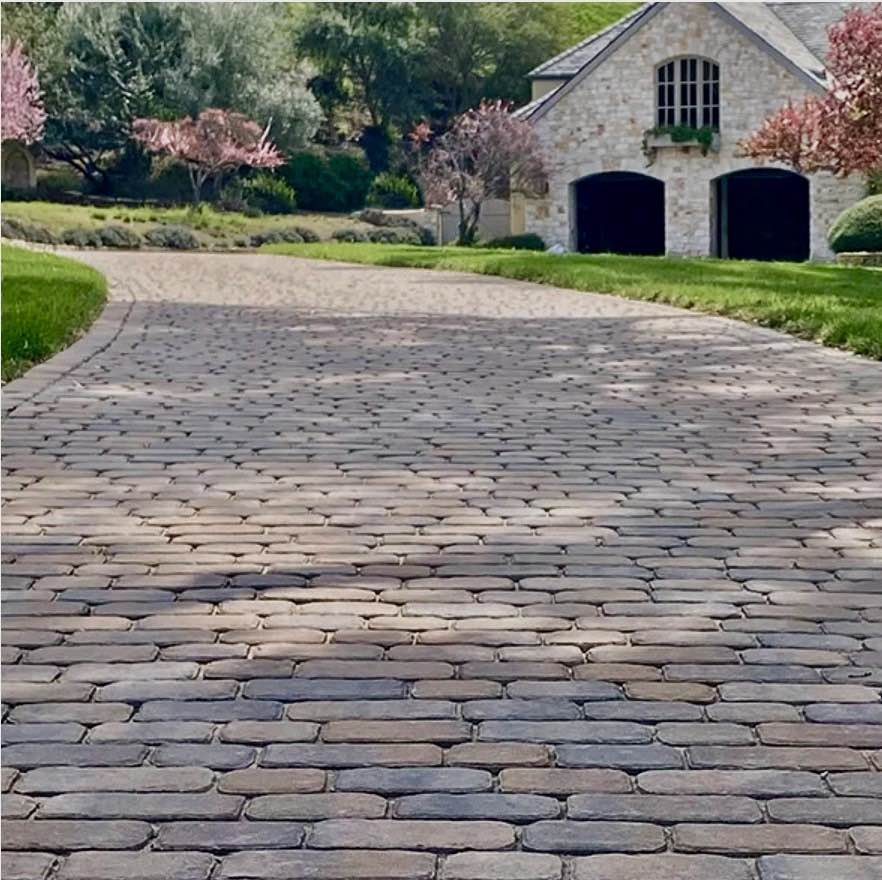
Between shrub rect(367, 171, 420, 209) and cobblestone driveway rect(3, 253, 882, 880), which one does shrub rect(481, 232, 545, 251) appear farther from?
cobblestone driveway rect(3, 253, 882, 880)

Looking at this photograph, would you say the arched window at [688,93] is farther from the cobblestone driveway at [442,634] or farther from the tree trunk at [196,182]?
the cobblestone driveway at [442,634]

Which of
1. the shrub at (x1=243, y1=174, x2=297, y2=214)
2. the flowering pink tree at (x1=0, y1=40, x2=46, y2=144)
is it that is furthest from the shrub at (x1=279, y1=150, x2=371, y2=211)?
the flowering pink tree at (x1=0, y1=40, x2=46, y2=144)

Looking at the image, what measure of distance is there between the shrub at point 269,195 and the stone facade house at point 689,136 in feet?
26.4

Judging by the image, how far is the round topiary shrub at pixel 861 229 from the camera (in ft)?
90.4

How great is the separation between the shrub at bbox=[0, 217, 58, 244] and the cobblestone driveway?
24.5 metres

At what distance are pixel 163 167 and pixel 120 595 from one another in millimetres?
38940

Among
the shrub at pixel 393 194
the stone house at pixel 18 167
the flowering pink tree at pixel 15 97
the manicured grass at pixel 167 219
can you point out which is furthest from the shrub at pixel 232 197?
the flowering pink tree at pixel 15 97

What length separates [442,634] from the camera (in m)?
4.29

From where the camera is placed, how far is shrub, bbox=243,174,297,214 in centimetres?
4244

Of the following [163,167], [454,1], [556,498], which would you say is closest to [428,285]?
[556,498]

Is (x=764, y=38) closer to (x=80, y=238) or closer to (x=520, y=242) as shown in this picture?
(x=520, y=242)

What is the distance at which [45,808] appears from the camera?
10.2 feet

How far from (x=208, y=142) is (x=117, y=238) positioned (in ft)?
23.0

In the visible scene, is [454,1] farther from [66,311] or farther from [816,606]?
[816,606]
